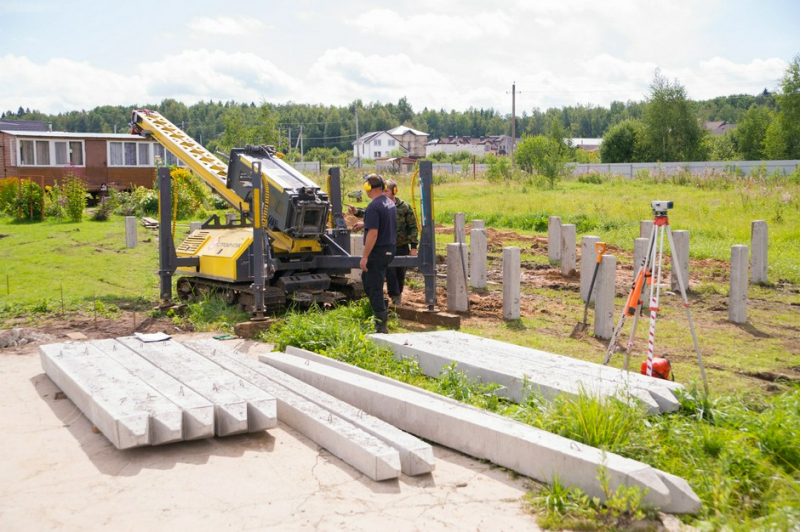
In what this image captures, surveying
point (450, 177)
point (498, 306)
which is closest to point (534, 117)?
point (450, 177)

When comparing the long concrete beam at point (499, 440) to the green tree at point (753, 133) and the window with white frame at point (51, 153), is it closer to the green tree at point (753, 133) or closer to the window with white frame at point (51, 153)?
the window with white frame at point (51, 153)

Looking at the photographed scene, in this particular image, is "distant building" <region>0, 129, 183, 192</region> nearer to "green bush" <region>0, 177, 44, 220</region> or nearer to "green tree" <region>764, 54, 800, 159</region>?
"green bush" <region>0, 177, 44, 220</region>

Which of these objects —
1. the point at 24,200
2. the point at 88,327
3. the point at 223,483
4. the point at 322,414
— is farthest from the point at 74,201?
Answer: the point at 223,483

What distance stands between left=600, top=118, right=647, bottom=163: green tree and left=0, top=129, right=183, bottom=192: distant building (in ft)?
147

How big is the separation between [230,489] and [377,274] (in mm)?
4810

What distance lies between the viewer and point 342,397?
21.9 feet

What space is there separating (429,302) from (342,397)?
13.8ft

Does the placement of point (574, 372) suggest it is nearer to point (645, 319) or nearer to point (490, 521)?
point (490, 521)

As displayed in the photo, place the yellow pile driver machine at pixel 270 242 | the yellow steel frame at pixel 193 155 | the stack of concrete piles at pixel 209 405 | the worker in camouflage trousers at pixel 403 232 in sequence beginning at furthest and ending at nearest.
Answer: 1. the yellow steel frame at pixel 193 155
2. the worker in camouflage trousers at pixel 403 232
3. the yellow pile driver machine at pixel 270 242
4. the stack of concrete piles at pixel 209 405

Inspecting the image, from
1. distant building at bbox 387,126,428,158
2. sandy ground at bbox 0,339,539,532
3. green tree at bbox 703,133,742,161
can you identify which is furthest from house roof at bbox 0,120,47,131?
distant building at bbox 387,126,428,158

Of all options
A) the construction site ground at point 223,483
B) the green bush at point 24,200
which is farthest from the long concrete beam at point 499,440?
the green bush at point 24,200

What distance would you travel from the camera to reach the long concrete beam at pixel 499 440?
14.6ft

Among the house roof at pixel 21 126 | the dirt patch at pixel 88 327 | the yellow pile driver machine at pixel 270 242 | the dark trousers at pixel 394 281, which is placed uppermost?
the house roof at pixel 21 126

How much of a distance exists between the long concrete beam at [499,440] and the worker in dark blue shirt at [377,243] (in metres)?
2.26
